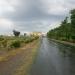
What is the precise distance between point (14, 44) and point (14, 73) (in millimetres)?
38563

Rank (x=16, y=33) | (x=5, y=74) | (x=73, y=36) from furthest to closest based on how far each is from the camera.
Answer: (x=16, y=33), (x=73, y=36), (x=5, y=74)

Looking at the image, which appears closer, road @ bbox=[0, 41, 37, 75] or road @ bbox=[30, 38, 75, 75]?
road @ bbox=[30, 38, 75, 75]

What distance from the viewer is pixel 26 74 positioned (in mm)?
14922

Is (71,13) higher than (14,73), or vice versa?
(71,13)

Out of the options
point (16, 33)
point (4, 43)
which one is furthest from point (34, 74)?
point (16, 33)

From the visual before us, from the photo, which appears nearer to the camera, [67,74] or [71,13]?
[67,74]

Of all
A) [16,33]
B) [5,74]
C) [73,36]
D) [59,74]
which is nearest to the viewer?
[59,74]

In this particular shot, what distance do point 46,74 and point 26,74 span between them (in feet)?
3.87

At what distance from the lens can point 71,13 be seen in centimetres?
8388

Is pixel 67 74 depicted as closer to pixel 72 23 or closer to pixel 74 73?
pixel 74 73

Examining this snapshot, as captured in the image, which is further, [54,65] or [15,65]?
[15,65]

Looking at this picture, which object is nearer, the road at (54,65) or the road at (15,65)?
the road at (54,65)

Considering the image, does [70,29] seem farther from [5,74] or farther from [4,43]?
[5,74]

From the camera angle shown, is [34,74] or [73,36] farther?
[73,36]
